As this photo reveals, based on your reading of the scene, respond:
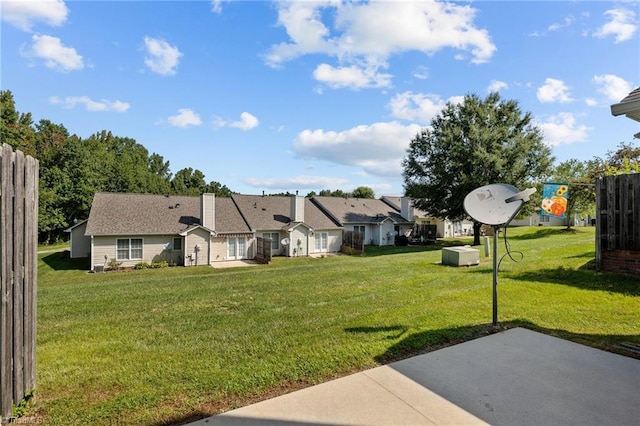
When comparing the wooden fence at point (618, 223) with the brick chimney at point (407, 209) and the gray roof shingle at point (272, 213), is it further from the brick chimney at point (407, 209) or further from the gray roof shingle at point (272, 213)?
the brick chimney at point (407, 209)

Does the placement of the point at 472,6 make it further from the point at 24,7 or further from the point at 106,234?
the point at 106,234

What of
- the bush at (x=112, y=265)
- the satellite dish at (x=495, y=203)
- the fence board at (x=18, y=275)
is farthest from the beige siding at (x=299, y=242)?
the fence board at (x=18, y=275)

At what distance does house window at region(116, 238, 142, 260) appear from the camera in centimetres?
1992

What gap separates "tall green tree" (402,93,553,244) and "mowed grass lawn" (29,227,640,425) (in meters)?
16.3

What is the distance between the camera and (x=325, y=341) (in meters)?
4.61

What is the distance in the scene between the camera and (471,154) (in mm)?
24750

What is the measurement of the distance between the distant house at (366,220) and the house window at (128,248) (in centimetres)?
1637

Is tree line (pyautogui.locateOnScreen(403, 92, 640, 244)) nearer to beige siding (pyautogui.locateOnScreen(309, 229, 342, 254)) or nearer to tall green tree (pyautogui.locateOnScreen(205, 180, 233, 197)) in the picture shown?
beige siding (pyautogui.locateOnScreen(309, 229, 342, 254))

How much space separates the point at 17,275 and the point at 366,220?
30.0 metres

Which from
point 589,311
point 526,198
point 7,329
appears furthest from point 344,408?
point 589,311

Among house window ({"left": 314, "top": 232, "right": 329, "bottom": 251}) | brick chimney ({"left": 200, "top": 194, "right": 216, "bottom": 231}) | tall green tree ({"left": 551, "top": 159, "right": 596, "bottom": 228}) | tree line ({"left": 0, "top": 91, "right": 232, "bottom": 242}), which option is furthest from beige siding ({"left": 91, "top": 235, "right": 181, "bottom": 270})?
tall green tree ({"left": 551, "top": 159, "right": 596, "bottom": 228})

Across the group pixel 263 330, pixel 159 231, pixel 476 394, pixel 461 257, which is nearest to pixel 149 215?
pixel 159 231

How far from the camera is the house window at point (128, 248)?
19.9 metres

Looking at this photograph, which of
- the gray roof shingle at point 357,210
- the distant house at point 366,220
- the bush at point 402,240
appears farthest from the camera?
the bush at point 402,240
